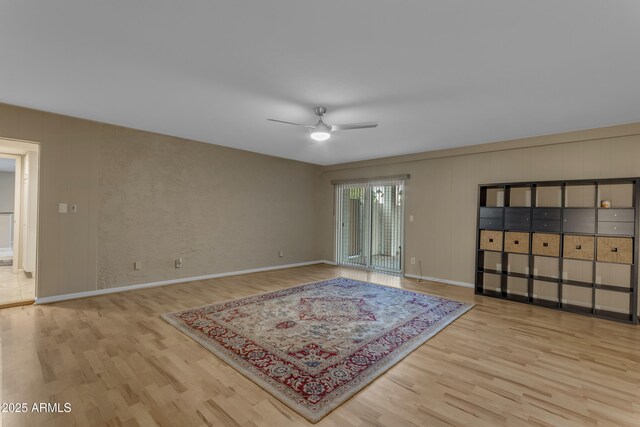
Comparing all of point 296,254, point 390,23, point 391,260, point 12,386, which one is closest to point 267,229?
point 296,254

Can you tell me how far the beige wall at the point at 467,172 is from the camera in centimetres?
420

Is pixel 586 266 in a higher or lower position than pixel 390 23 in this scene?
lower

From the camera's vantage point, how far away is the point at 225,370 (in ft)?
8.30

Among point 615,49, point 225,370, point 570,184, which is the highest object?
point 615,49

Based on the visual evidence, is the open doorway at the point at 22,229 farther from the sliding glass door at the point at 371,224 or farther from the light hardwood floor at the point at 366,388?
the sliding glass door at the point at 371,224

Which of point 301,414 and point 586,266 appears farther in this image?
point 586,266

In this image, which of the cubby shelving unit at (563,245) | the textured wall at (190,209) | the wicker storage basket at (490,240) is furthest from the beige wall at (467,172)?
the textured wall at (190,209)

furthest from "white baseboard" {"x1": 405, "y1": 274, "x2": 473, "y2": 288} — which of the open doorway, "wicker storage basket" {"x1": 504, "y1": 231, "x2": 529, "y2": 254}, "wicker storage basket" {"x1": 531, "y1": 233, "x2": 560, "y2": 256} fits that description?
the open doorway

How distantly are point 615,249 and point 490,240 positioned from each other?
4.82 feet

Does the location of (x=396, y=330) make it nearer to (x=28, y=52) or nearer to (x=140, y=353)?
(x=140, y=353)

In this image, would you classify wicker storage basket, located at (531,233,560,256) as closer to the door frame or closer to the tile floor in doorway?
the door frame

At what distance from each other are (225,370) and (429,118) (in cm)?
372

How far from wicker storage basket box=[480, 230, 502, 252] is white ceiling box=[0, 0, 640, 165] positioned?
1.73 meters

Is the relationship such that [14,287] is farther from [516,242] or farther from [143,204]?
[516,242]
